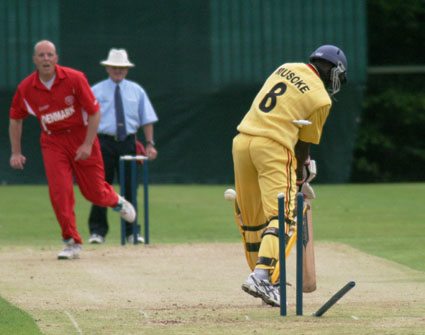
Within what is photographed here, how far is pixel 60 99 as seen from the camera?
28.5ft

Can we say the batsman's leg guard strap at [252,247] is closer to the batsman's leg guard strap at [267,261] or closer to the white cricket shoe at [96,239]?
the batsman's leg guard strap at [267,261]

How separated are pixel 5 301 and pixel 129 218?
10.1ft

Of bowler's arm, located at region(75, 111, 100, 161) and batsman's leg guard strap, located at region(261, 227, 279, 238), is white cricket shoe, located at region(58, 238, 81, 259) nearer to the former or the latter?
bowler's arm, located at region(75, 111, 100, 161)

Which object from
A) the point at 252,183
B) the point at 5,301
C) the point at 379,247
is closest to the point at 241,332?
the point at 252,183

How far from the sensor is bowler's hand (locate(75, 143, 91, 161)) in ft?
28.4

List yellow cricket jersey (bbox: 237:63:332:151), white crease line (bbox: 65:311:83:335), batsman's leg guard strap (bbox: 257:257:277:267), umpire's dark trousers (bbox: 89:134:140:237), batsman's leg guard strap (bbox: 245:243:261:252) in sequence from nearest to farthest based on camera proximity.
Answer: white crease line (bbox: 65:311:83:335) < batsman's leg guard strap (bbox: 257:257:277:267) < yellow cricket jersey (bbox: 237:63:332:151) < batsman's leg guard strap (bbox: 245:243:261:252) < umpire's dark trousers (bbox: 89:134:140:237)

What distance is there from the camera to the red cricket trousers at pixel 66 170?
8.78 metres

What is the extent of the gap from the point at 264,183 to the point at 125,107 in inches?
195

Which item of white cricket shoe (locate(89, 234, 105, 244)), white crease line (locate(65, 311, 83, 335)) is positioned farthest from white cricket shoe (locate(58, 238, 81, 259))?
white crease line (locate(65, 311, 83, 335))

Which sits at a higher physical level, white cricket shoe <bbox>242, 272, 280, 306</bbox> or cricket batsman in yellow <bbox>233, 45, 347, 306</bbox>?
cricket batsman in yellow <bbox>233, 45, 347, 306</bbox>

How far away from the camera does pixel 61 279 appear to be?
7.65 m

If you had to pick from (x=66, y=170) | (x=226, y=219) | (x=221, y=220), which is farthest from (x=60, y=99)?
(x=226, y=219)

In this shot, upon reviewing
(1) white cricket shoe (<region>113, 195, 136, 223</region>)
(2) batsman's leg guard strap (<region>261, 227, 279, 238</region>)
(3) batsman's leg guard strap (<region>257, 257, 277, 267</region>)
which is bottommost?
(1) white cricket shoe (<region>113, 195, 136, 223</region>)

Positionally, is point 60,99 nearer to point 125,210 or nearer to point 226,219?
point 125,210
